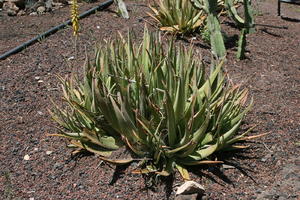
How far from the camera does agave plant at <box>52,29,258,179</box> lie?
4082 millimetres

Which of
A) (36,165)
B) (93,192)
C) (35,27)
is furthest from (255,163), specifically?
(35,27)

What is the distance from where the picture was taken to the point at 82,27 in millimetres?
7309

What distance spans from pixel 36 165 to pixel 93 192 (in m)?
0.64

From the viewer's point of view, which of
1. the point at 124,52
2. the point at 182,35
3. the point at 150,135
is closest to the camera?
the point at 150,135

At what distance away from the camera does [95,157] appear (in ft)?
14.7

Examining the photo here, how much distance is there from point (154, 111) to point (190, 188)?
66 cm

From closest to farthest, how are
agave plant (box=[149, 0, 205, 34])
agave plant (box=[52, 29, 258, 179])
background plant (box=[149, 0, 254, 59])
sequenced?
agave plant (box=[52, 29, 258, 179]) → background plant (box=[149, 0, 254, 59]) → agave plant (box=[149, 0, 205, 34])

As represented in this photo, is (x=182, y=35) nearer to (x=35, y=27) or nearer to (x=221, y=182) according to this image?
(x=35, y=27)

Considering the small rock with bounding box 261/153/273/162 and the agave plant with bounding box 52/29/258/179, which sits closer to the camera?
the agave plant with bounding box 52/29/258/179

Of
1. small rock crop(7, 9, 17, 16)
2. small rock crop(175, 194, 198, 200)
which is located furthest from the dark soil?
small rock crop(7, 9, 17, 16)

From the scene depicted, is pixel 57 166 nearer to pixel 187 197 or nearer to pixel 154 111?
pixel 154 111

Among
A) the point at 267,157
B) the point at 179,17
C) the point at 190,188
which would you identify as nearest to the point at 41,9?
the point at 179,17

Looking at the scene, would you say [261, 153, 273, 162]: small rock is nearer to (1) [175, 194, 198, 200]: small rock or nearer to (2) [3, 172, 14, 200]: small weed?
(1) [175, 194, 198, 200]: small rock

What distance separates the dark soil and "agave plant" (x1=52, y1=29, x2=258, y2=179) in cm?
18
